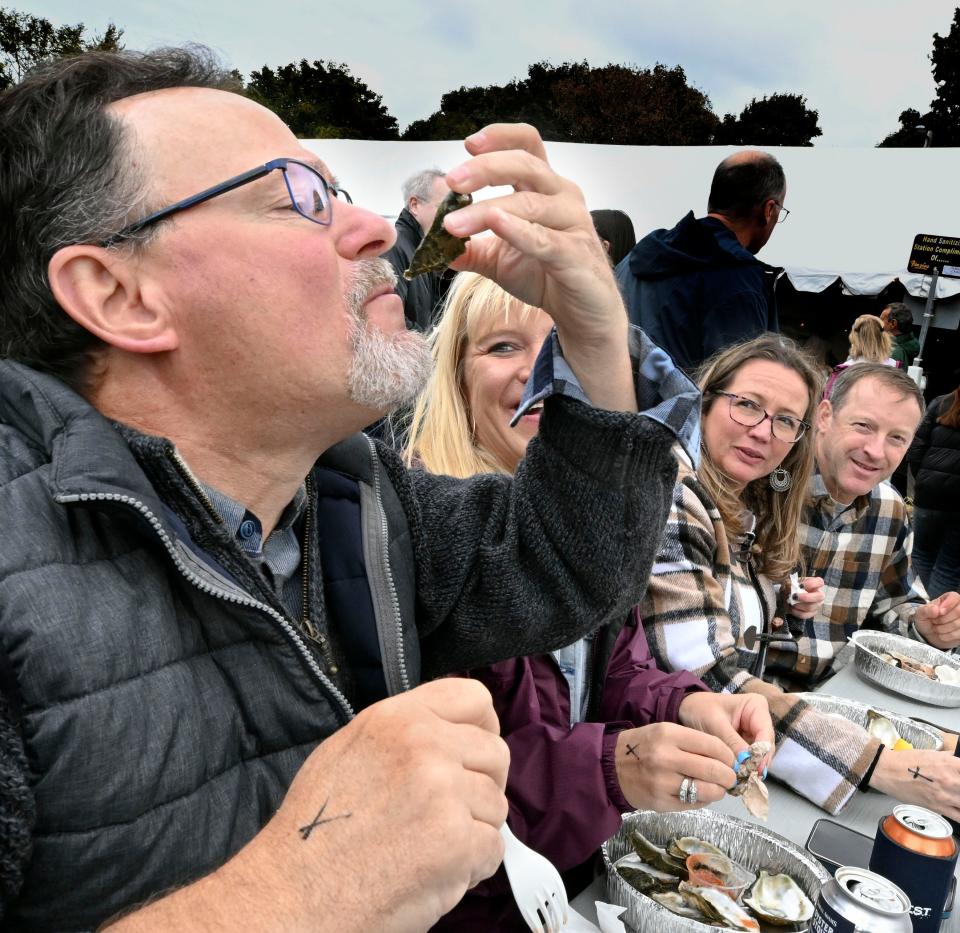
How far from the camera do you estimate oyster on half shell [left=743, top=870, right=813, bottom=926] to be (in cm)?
129

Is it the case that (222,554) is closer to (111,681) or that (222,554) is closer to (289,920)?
(111,681)

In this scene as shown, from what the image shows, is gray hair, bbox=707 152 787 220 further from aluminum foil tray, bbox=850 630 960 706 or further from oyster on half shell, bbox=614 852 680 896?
oyster on half shell, bbox=614 852 680 896

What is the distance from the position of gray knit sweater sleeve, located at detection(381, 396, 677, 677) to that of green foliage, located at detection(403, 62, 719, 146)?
38726mm

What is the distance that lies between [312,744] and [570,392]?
0.68 m

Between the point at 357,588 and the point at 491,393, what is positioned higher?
the point at 491,393

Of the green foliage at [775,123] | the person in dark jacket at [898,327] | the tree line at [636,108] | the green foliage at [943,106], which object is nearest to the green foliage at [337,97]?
the tree line at [636,108]

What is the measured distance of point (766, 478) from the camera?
9.08 feet

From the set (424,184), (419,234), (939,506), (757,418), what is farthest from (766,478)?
(939,506)

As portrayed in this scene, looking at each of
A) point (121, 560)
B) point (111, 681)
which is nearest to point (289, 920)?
point (111, 681)

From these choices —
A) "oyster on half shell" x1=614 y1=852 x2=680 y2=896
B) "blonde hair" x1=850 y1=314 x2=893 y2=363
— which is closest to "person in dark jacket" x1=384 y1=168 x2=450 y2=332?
"oyster on half shell" x1=614 y1=852 x2=680 y2=896

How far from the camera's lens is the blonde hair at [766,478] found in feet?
8.56

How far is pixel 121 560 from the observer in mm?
925

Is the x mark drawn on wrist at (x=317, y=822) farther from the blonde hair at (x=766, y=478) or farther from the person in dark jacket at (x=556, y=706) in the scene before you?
the blonde hair at (x=766, y=478)

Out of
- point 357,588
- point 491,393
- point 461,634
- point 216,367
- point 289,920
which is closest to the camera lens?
point 289,920
